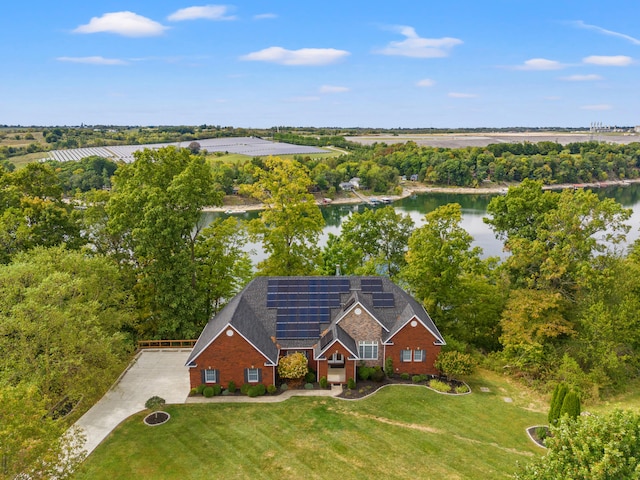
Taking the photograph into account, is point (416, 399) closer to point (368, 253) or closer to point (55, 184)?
point (368, 253)

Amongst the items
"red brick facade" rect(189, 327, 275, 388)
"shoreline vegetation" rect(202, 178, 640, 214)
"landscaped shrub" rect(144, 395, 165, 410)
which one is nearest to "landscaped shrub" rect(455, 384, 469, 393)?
"red brick facade" rect(189, 327, 275, 388)

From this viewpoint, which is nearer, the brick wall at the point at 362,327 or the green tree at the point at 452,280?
the brick wall at the point at 362,327

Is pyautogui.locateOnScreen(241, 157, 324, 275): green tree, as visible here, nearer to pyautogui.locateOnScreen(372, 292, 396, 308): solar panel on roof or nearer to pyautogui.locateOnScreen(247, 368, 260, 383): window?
pyautogui.locateOnScreen(372, 292, 396, 308): solar panel on roof

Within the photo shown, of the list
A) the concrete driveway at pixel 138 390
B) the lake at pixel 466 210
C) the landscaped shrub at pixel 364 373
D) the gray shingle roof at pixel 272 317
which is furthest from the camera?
the lake at pixel 466 210

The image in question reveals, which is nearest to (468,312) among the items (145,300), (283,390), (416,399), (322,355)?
(416,399)

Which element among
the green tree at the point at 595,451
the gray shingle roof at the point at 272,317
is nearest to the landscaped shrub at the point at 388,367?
the gray shingle roof at the point at 272,317

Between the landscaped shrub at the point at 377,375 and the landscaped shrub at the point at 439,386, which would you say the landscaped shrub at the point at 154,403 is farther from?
the landscaped shrub at the point at 439,386

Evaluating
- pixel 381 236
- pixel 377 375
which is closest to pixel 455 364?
pixel 377 375
